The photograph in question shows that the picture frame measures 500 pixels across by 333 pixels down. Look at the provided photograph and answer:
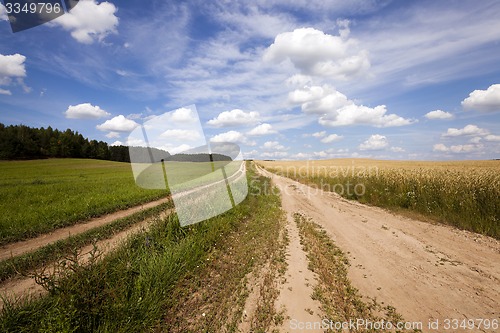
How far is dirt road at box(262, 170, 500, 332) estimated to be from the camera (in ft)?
16.3

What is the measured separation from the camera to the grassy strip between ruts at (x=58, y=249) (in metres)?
6.27

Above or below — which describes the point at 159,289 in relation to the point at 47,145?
below

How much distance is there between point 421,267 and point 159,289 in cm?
679

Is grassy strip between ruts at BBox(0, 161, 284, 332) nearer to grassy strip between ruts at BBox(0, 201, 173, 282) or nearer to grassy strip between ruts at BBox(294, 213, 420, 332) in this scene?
grassy strip between ruts at BBox(0, 201, 173, 282)

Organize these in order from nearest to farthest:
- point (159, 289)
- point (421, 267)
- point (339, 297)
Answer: point (159, 289) → point (339, 297) → point (421, 267)

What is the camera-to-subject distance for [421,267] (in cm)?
666

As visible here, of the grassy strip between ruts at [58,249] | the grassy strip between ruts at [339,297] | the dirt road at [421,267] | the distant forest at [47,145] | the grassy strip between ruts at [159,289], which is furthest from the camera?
the distant forest at [47,145]

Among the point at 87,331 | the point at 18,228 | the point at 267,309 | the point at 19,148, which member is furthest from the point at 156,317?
the point at 19,148

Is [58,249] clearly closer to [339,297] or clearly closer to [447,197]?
[339,297]

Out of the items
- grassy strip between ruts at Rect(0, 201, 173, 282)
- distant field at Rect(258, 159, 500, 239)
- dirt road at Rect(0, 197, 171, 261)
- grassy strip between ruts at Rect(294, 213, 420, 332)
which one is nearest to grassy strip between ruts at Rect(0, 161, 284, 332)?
grassy strip between ruts at Rect(0, 201, 173, 282)

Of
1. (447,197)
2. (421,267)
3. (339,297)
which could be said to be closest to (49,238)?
(339,297)

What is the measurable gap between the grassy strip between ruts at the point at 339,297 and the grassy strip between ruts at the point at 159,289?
41.0 inches

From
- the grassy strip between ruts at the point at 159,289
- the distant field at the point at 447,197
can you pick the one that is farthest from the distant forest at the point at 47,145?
the grassy strip between ruts at the point at 159,289

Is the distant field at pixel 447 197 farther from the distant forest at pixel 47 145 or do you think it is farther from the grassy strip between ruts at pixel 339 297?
the distant forest at pixel 47 145
